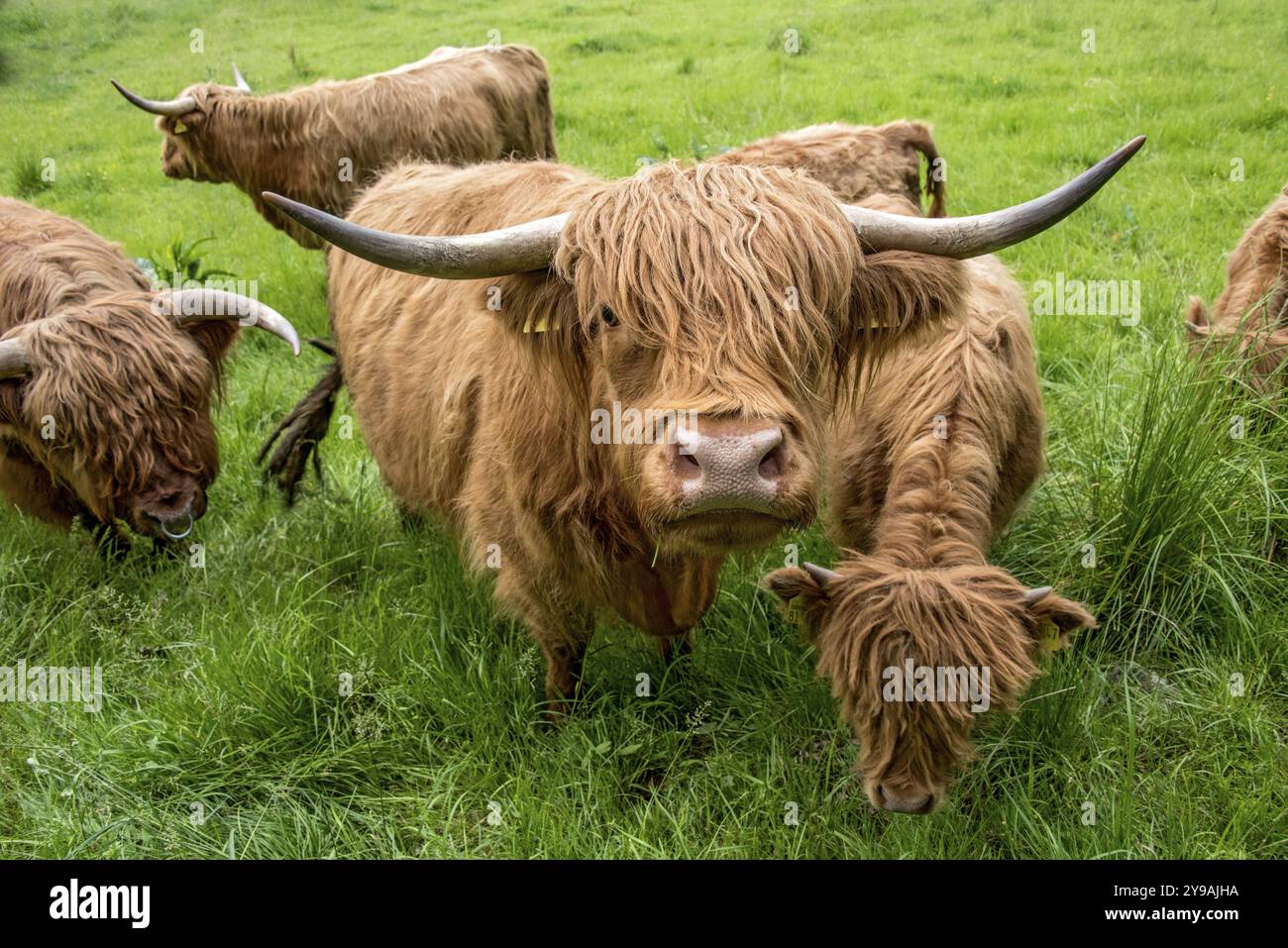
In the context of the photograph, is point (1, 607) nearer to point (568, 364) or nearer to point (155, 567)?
point (155, 567)

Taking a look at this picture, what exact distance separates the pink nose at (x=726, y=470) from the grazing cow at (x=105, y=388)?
2.66 meters

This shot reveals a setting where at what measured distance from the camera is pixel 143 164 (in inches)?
273

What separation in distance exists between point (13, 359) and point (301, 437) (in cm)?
122

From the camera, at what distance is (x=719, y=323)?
6.85ft

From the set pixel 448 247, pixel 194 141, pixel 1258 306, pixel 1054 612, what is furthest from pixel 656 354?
pixel 194 141

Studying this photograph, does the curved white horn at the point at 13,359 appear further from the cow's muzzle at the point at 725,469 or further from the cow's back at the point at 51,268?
the cow's muzzle at the point at 725,469

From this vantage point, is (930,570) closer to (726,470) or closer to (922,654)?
(922,654)

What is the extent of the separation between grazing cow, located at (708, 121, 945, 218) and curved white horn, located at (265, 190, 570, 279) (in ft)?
9.02

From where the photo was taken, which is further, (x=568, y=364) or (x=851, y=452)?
(x=851, y=452)

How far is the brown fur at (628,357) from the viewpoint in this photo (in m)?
2.10

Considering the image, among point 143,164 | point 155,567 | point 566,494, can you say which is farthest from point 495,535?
point 143,164

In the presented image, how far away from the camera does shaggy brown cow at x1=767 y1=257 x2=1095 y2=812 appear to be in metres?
2.31

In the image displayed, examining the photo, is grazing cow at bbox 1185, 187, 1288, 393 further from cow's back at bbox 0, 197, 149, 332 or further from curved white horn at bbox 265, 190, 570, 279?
cow's back at bbox 0, 197, 149, 332

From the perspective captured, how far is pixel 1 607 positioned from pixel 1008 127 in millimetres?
7367
